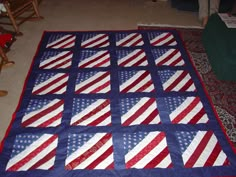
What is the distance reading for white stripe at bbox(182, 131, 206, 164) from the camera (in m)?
2.09

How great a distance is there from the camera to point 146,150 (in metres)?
2.13

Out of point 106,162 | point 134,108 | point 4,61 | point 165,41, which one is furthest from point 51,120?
point 165,41

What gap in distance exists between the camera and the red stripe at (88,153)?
6.66 ft

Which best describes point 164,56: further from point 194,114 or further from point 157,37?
point 194,114

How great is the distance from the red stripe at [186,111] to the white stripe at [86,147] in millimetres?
725

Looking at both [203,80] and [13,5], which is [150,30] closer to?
[203,80]

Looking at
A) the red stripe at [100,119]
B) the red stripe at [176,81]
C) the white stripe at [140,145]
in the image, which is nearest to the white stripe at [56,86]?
the red stripe at [100,119]

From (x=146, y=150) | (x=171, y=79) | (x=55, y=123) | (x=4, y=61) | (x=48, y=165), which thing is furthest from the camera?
(x=4, y=61)

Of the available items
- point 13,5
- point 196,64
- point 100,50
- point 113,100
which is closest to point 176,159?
point 113,100

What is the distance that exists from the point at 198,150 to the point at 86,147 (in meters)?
0.99

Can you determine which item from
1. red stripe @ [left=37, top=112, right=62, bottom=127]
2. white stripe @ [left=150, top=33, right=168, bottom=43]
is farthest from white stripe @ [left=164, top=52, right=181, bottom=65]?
red stripe @ [left=37, top=112, right=62, bottom=127]

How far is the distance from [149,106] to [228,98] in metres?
0.86

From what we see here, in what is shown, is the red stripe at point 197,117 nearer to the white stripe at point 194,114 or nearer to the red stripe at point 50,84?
the white stripe at point 194,114

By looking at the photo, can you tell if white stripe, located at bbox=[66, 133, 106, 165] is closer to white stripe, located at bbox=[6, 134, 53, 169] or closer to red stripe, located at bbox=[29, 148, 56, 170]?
red stripe, located at bbox=[29, 148, 56, 170]
